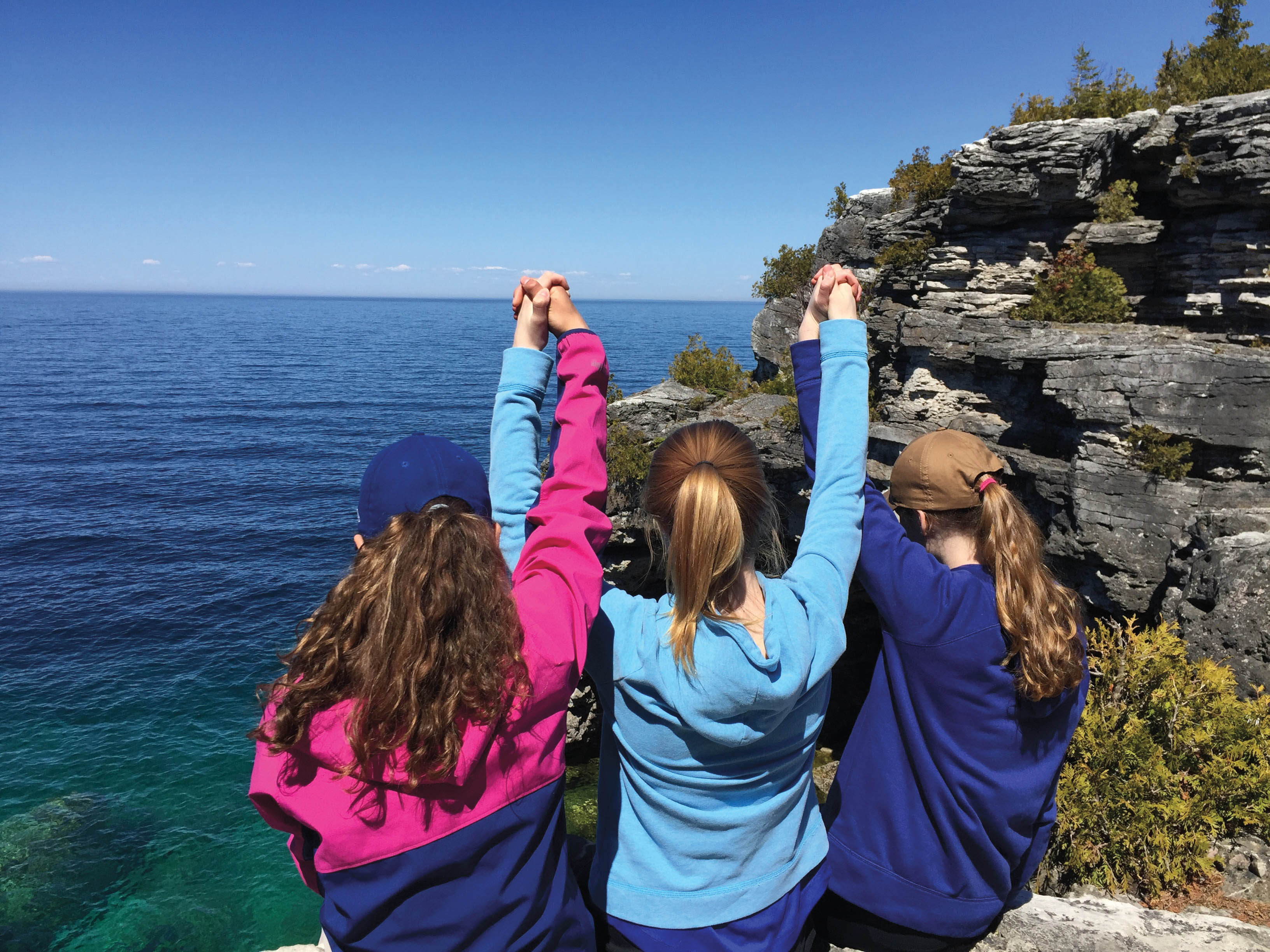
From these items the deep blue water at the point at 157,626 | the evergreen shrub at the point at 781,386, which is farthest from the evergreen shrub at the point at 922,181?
the deep blue water at the point at 157,626

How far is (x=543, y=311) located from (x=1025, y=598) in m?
2.26

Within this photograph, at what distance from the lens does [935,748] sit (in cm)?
296

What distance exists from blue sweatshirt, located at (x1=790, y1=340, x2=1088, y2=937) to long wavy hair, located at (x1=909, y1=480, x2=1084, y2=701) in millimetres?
67

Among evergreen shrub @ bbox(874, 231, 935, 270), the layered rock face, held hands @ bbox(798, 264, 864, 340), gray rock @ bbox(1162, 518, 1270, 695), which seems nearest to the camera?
held hands @ bbox(798, 264, 864, 340)

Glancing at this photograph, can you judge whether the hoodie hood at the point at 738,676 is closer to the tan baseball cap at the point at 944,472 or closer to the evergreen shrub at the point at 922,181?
the tan baseball cap at the point at 944,472

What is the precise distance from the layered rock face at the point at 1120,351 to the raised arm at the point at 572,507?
10867 mm

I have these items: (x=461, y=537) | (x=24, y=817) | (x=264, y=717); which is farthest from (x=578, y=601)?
(x=24, y=817)

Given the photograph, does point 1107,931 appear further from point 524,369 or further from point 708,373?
point 708,373

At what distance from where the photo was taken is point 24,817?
1934 centimetres

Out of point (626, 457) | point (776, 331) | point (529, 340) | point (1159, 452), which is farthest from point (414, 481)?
point (776, 331)

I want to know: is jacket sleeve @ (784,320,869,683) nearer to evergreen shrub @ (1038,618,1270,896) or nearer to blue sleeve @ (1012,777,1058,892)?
blue sleeve @ (1012,777,1058,892)

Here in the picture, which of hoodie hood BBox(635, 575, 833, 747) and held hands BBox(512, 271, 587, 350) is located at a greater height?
held hands BBox(512, 271, 587, 350)

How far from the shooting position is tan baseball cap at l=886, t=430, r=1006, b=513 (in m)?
3.10

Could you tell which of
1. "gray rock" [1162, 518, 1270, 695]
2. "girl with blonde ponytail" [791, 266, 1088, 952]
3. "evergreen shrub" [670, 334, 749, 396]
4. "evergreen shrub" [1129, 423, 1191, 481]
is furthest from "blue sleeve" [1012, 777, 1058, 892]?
"evergreen shrub" [670, 334, 749, 396]
